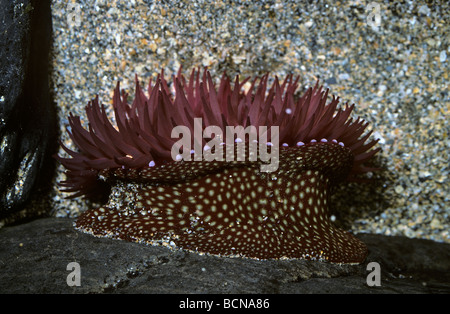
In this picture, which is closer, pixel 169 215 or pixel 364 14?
pixel 169 215

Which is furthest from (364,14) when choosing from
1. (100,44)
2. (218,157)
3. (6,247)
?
(6,247)

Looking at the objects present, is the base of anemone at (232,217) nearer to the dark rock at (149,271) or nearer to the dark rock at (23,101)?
the dark rock at (149,271)
